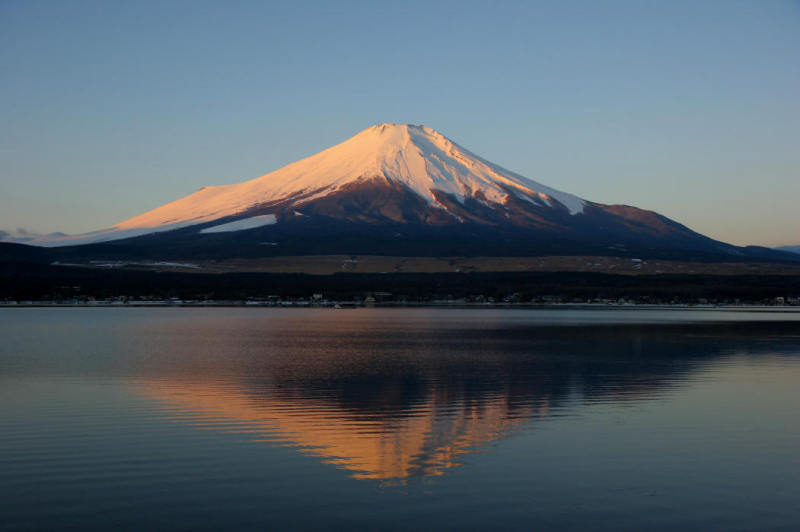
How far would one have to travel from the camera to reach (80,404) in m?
20.7

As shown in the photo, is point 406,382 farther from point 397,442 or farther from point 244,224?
point 244,224

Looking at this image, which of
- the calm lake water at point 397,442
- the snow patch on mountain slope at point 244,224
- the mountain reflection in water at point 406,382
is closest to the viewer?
the calm lake water at point 397,442

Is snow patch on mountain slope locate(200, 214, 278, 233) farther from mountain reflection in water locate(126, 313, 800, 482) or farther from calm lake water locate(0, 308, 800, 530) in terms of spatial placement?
calm lake water locate(0, 308, 800, 530)

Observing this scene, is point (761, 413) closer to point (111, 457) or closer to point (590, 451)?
point (590, 451)

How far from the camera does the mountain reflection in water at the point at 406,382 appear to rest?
1667 cm

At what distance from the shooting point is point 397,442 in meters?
16.2

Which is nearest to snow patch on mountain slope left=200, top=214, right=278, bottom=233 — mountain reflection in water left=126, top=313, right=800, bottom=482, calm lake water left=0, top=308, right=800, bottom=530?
mountain reflection in water left=126, top=313, right=800, bottom=482

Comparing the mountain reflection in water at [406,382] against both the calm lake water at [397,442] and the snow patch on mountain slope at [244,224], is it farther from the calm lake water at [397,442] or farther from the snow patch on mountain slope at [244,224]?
the snow patch on mountain slope at [244,224]

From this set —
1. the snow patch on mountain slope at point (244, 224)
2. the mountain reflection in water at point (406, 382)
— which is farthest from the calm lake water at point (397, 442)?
the snow patch on mountain slope at point (244, 224)

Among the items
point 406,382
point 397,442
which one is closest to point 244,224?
point 406,382

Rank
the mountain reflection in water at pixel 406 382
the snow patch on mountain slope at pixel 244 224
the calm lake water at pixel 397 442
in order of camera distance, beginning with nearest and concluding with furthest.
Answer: the calm lake water at pixel 397 442 < the mountain reflection in water at pixel 406 382 < the snow patch on mountain slope at pixel 244 224

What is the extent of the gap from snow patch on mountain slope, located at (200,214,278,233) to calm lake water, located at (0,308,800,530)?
514ft

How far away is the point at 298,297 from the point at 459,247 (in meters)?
56.8

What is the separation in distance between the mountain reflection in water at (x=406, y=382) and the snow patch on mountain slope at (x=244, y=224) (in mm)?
141541
